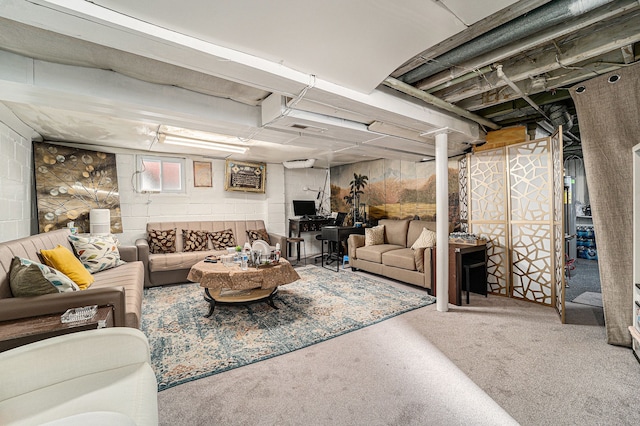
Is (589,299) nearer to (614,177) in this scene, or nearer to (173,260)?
(614,177)

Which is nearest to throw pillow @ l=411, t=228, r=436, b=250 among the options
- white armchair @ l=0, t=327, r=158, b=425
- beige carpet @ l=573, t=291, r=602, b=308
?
beige carpet @ l=573, t=291, r=602, b=308

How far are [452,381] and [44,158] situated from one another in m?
5.55

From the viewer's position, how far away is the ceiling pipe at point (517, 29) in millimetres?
1656

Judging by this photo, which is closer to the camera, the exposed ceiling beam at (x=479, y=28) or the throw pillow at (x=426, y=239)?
the exposed ceiling beam at (x=479, y=28)

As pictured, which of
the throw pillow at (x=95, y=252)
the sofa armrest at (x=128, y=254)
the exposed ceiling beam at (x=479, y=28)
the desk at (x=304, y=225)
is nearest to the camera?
the exposed ceiling beam at (x=479, y=28)

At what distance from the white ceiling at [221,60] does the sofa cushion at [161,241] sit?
6.29 ft

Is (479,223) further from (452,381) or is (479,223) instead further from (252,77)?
(252,77)

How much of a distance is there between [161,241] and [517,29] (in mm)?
5300

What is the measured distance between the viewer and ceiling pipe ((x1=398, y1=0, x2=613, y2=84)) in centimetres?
166

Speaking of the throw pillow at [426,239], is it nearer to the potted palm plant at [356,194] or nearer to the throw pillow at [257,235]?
the potted palm plant at [356,194]

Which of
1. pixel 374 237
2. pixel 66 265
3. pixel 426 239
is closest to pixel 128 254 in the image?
pixel 66 265

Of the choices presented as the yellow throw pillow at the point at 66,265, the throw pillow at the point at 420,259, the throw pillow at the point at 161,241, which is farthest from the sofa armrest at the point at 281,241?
the yellow throw pillow at the point at 66,265

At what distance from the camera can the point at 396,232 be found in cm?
526

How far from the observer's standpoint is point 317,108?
2.85 meters
